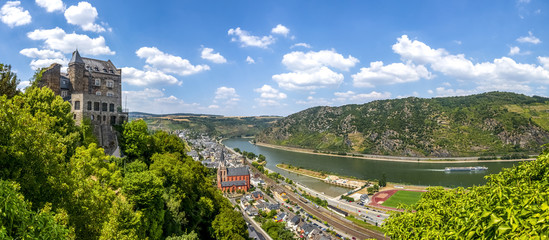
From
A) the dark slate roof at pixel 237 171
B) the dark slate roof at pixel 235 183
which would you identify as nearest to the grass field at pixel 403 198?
the dark slate roof at pixel 235 183

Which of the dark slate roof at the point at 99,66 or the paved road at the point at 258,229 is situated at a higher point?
the dark slate roof at the point at 99,66

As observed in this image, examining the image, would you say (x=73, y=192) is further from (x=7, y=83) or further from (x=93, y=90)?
(x=93, y=90)

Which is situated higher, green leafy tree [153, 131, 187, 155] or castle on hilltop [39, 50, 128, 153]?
castle on hilltop [39, 50, 128, 153]

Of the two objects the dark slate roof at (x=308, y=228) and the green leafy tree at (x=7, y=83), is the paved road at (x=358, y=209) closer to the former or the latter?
the dark slate roof at (x=308, y=228)

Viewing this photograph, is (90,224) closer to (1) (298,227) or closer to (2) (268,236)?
(2) (268,236)

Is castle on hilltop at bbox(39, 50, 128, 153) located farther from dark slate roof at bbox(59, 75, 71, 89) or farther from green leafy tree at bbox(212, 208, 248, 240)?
green leafy tree at bbox(212, 208, 248, 240)

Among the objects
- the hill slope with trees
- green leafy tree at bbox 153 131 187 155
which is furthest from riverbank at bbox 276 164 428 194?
the hill slope with trees

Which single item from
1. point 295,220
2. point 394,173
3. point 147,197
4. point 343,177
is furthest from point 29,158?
point 394,173
